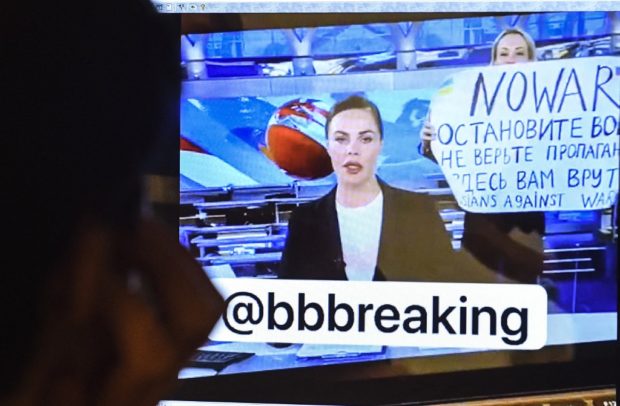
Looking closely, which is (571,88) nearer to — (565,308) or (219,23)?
(565,308)

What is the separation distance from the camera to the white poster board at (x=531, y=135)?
4.06 feet

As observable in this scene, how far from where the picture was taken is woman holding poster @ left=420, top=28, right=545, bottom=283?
1.25m

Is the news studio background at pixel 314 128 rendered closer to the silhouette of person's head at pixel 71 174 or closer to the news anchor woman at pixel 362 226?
the news anchor woman at pixel 362 226

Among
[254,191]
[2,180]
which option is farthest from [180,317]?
[254,191]

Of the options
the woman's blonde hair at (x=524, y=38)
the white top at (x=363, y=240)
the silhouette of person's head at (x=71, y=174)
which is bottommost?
the white top at (x=363, y=240)

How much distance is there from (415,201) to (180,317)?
2.49ft

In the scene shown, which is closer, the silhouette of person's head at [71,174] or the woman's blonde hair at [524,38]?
the silhouette of person's head at [71,174]

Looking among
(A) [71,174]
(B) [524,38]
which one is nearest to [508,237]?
(B) [524,38]

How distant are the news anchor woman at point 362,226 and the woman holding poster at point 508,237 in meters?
0.03

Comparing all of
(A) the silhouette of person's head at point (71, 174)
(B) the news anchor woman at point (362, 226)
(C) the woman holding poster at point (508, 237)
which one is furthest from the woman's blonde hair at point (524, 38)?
(A) the silhouette of person's head at point (71, 174)

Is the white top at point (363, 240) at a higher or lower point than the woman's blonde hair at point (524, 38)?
lower

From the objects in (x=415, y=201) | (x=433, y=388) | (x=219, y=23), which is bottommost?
(x=433, y=388)

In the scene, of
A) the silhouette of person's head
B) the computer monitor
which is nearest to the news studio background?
the computer monitor

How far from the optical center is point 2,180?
0.43m
